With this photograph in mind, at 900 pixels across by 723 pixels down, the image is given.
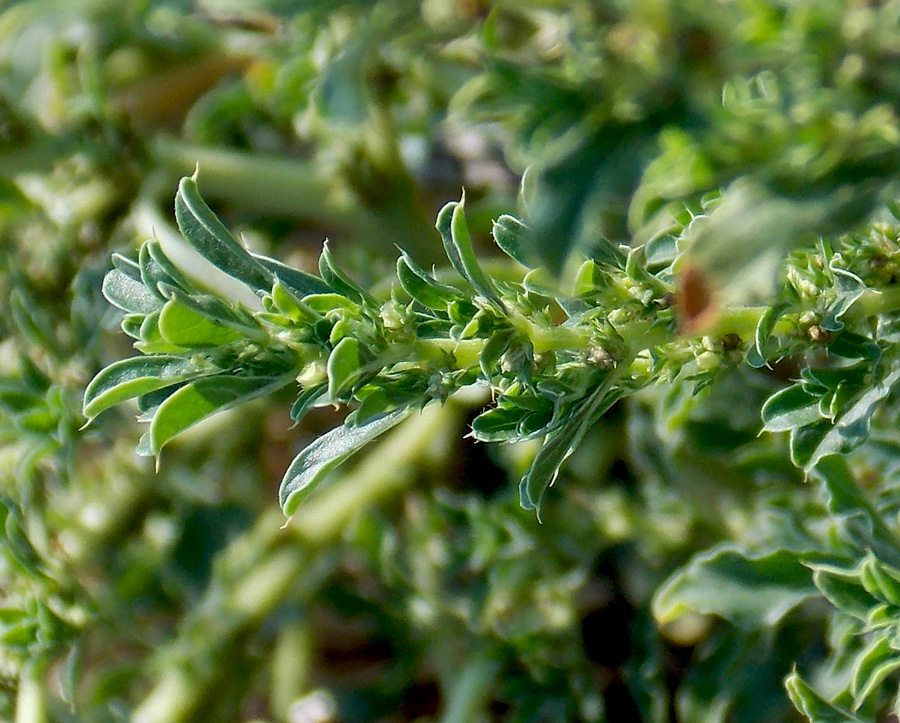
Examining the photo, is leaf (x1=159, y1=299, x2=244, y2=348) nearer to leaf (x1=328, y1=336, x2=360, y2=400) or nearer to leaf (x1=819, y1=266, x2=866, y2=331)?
leaf (x1=328, y1=336, x2=360, y2=400)

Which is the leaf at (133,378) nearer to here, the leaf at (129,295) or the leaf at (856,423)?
the leaf at (129,295)

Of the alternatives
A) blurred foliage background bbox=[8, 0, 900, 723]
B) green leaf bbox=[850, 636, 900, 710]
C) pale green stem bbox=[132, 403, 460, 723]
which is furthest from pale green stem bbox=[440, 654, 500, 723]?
green leaf bbox=[850, 636, 900, 710]

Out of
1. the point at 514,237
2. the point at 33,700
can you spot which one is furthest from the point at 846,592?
the point at 33,700

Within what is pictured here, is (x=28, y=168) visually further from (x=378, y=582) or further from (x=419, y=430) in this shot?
(x=378, y=582)

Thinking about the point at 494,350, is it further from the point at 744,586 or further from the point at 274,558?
the point at 274,558

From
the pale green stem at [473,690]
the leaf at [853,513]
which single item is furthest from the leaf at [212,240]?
the pale green stem at [473,690]

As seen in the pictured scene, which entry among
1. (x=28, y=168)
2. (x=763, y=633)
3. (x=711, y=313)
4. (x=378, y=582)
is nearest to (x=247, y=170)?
(x=28, y=168)

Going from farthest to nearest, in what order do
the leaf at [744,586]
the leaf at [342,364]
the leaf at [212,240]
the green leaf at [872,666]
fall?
the leaf at [744,586], the green leaf at [872,666], the leaf at [212,240], the leaf at [342,364]
